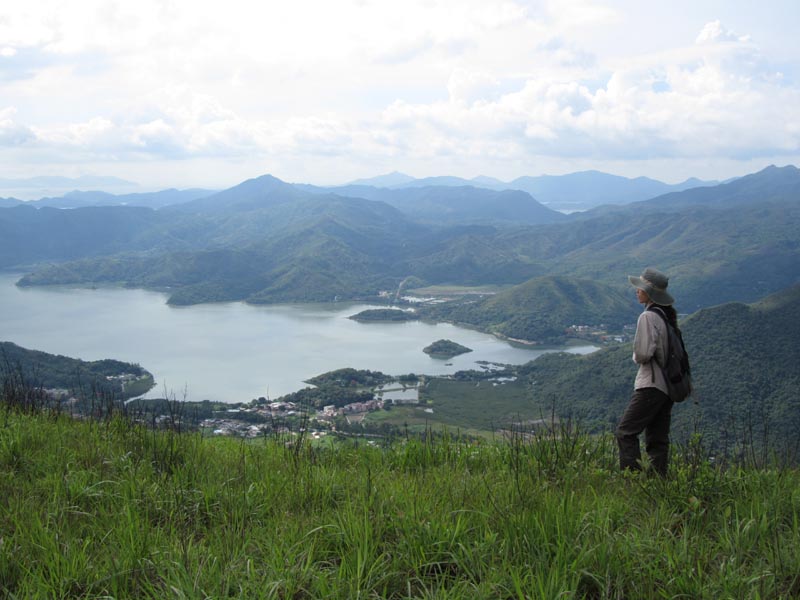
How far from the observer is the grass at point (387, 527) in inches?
83.8

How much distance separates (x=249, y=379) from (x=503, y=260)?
101 m

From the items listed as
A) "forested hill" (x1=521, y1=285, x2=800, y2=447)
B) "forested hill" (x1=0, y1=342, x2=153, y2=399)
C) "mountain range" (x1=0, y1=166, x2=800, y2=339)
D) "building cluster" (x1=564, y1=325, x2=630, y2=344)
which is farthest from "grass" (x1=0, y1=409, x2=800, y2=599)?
"mountain range" (x1=0, y1=166, x2=800, y2=339)

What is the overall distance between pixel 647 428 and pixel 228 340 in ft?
231

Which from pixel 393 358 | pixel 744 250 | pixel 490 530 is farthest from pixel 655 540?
pixel 744 250

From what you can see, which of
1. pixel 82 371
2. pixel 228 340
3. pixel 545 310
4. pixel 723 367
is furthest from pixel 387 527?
pixel 545 310

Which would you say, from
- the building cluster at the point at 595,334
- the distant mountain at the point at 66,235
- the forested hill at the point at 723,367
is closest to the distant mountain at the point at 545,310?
the building cluster at the point at 595,334

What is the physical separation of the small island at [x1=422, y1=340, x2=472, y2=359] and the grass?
205ft

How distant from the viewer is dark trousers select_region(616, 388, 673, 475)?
3.65 metres

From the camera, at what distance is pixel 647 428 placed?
3.72 m

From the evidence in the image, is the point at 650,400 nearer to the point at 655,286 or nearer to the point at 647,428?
the point at 647,428

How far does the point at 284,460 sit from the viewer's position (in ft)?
11.8

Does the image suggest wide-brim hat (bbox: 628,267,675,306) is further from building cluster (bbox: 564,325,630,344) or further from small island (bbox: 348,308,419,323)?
small island (bbox: 348,308,419,323)

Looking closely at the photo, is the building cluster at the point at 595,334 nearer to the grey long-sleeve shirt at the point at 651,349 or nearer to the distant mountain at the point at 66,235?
Answer: the grey long-sleeve shirt at the point at 651,349

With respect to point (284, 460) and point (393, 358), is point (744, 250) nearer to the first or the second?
point (393, 358)
